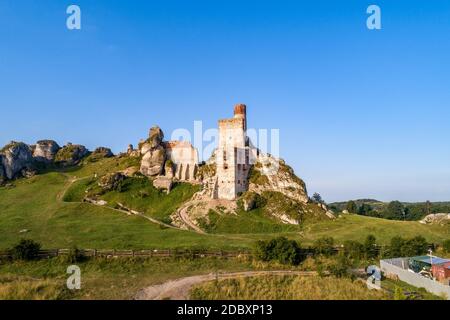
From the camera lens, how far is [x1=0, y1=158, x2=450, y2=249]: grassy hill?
44.1 m

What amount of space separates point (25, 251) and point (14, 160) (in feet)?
207

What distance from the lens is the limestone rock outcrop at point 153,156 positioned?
7838 centimetres

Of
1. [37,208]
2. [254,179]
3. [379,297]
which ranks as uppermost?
[254,179]

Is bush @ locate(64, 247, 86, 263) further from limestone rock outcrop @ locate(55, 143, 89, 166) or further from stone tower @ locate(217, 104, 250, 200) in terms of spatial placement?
limestone rock outcrop @ locate(55, 143, 89, 166)

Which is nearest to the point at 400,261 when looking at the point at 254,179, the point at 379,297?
the point at 379,297

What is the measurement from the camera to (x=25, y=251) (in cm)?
3462

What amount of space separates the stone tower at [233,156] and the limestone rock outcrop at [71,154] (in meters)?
51.5

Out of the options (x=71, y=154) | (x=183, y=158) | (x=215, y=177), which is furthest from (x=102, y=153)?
(x=215, y=177)

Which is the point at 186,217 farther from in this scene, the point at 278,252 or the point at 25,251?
the point at 25,251

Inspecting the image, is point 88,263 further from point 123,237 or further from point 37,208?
point 37,208

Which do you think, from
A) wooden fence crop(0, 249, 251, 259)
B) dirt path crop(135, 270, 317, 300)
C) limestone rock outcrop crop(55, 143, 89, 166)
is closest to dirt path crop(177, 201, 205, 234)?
wooden fence crop(0, 249, 251, 259)

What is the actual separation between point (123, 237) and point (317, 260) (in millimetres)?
23875

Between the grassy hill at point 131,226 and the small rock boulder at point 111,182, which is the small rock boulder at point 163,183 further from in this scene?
the small rock boulder at point 111,182

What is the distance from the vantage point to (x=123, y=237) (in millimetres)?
44656
